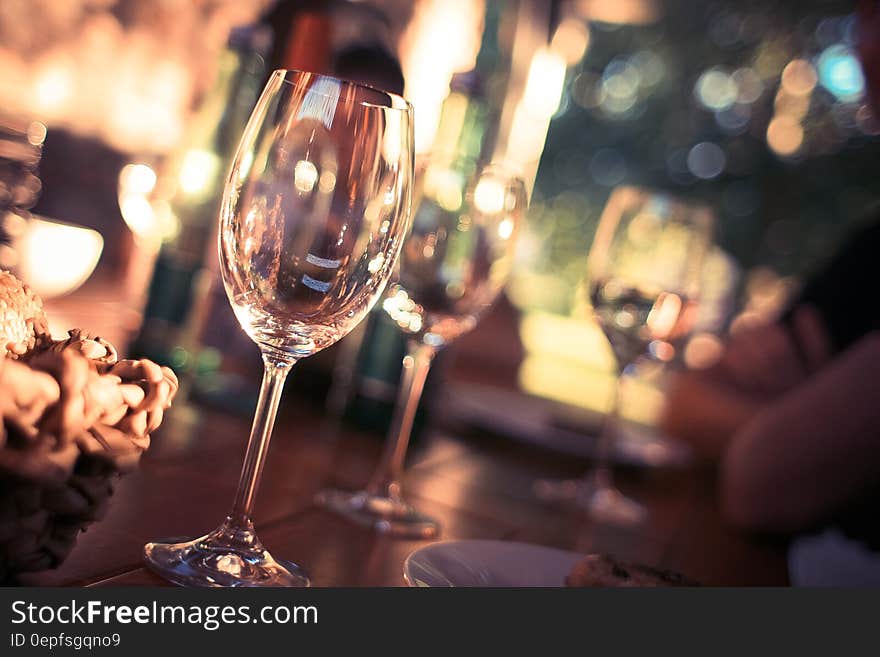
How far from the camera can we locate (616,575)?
47cm

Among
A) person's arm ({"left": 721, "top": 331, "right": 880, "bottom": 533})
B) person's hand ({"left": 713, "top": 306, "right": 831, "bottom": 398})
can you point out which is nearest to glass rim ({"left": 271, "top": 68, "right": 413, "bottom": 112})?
person's arm ({"left": 721, "top": 331, "right": 880, "bottom": 533})

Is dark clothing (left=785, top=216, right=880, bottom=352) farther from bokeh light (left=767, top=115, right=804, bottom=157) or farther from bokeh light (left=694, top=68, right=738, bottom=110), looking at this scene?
bokeh light (left=694, top=68, right=738, bottom=110)

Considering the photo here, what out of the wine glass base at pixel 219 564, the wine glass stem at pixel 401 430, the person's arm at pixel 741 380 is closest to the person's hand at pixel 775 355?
the person's arm at pixel 741 380

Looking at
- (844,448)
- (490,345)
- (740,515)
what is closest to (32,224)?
(740,515)

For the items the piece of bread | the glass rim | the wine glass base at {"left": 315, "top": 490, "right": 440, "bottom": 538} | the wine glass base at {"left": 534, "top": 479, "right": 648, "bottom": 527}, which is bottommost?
the wine glass base at {"left": 534, "top": 479, "right": 648, "bottom": 527}

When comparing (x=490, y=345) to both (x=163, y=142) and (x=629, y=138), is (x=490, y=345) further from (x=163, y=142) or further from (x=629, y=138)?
(x=629, y=138)

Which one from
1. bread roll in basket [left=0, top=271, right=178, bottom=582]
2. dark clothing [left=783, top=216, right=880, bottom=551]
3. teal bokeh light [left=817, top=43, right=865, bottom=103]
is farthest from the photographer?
teal bokeh light [left=817, top=43, right=865, bottom=103]

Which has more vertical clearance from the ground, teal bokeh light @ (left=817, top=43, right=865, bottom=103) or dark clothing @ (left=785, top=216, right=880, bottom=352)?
teal bokeh light @ (left=817, top=43, right=865, bottom=103)

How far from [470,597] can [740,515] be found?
0.60m

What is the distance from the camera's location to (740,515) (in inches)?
37.8

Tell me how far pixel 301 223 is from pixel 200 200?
1.41 feet

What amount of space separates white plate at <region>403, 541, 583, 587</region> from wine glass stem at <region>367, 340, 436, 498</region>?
0.47 feet

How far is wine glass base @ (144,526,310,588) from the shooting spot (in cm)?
41

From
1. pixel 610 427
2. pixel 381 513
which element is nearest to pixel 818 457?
pixel 610 427
